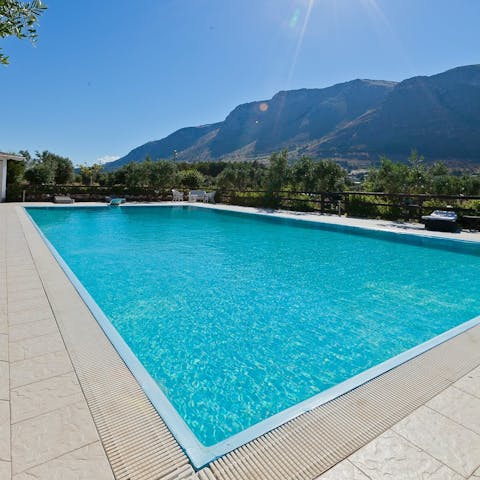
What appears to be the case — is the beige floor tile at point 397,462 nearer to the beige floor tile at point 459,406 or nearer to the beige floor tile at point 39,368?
the beige floor tile at point 459,406

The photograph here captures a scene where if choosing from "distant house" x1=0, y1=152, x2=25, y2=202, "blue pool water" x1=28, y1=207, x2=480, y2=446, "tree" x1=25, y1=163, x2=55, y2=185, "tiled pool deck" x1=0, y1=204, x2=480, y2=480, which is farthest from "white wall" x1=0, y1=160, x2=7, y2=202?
"tiled pool deck" x1=0, y1=204, x2=480, y2=480

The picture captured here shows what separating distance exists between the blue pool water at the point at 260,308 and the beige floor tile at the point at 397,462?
3.10ft

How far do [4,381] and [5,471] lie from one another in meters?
0.91

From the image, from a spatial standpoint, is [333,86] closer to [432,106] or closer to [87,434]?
[432,106]

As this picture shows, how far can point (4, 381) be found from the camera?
2160mm

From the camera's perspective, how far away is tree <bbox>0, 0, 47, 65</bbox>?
2.20m

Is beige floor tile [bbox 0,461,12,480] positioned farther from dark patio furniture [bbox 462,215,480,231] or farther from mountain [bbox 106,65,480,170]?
mountain [bbox 106,65,480,170]

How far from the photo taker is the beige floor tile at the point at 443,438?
1638 mm

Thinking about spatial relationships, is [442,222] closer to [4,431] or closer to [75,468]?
[75,468]

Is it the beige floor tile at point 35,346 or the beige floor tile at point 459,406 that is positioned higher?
the beige floor tile at point 459,406

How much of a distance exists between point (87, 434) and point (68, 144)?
49.9 metres

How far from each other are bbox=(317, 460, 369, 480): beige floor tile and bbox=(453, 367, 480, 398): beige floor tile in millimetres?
1281

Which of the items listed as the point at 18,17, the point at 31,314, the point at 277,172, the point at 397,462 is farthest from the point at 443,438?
the point at 277,172

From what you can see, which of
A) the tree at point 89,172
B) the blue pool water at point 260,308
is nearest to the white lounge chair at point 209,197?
the blue pool water at point 260,308
